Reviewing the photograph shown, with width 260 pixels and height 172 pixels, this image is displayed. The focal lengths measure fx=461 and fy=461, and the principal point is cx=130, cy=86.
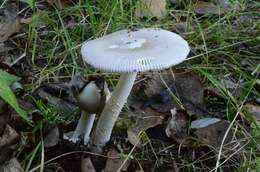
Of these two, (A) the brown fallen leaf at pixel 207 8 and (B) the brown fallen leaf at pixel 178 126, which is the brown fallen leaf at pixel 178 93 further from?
(A) the brown fallen leaf at pixel 207 8

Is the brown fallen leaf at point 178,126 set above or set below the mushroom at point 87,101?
below

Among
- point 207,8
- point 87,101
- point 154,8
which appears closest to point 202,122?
point 87,101

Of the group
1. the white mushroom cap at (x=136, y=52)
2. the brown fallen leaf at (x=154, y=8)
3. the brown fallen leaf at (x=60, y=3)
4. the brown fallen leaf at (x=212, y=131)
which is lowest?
the brown fallen leaf at (x=212, y=131)

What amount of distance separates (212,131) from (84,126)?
20.7 inches

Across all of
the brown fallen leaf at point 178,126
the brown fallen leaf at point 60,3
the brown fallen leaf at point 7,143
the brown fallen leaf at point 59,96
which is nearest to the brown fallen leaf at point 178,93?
the brown fallen leaf at point 178,126

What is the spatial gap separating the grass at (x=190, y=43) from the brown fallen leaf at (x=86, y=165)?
18 cm

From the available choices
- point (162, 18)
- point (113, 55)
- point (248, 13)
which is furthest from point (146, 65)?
point (248, 13)

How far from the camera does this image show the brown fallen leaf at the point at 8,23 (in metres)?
2.33

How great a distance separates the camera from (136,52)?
142cm

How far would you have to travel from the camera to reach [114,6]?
7.84 ft

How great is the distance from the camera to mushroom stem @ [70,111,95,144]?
1.67 metres

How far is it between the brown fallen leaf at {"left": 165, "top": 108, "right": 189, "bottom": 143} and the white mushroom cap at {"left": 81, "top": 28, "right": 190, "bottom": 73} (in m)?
0.44

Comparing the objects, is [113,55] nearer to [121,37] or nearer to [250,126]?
[121,37]

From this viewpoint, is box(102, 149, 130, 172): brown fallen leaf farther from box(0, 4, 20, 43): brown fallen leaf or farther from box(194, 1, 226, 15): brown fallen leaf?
box(194, 1, 226, 15): brown fallen leaf
